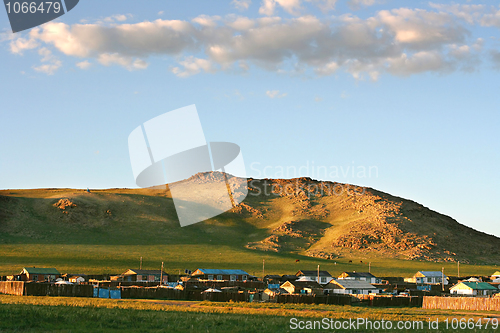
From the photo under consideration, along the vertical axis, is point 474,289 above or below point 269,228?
below

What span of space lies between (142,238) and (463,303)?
351 feet

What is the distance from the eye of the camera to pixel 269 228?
174750 mm

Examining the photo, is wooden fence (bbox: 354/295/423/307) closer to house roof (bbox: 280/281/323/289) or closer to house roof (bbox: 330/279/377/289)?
house roof (bbox: 330/279/377/289)

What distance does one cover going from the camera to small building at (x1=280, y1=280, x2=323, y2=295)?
64.6 meters

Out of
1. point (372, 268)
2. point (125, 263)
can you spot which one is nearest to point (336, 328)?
point (125, 263)

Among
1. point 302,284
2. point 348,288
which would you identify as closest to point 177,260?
point 302,284

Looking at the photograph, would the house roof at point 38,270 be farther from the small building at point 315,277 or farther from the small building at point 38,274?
the small building at point 315,277

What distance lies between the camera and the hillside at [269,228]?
140000mm

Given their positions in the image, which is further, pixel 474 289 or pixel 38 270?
pixel 38 270

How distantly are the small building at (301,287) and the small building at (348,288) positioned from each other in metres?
1.50

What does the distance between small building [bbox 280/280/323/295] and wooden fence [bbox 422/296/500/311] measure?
17284mm

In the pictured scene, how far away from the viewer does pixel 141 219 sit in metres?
161

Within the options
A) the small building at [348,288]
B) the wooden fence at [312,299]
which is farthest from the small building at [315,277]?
the wooden fence at [312,299]

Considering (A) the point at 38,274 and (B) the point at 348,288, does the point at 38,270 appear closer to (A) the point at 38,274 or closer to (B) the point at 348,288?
(A) the point at 38,274
